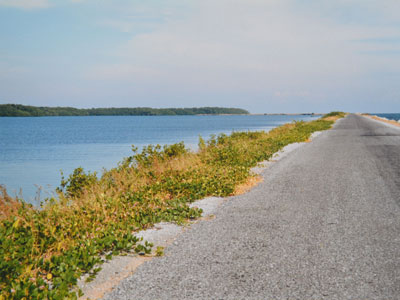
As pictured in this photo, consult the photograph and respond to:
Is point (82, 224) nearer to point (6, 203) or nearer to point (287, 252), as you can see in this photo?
point (6, 203)

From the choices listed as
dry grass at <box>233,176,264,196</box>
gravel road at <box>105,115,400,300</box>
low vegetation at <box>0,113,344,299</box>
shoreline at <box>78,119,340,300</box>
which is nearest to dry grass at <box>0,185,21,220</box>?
low vegetation at <box>0,113,344,299</box>

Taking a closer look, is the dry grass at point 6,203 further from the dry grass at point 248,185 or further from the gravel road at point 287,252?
the dry grass at point 248,185

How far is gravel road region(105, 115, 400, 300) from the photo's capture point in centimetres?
406

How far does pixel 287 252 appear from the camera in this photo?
5.09 metres

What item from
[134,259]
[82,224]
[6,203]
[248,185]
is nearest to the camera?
[134,259]

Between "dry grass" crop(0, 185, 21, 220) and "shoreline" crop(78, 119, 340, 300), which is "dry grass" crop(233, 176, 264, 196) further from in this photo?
"dry grass" crop(0, 185, 21, 220)

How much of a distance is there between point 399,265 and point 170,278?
3.09 metres

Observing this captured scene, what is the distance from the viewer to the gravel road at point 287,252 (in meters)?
4.06

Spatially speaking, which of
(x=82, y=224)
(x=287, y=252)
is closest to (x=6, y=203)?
(x=82, y=224)

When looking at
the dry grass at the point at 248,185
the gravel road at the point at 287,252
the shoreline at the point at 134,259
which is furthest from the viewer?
the dry grass at the point at 248,185

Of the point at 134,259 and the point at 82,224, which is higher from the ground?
the point at 82,224

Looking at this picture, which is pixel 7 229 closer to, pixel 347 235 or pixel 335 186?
pixel 347 235

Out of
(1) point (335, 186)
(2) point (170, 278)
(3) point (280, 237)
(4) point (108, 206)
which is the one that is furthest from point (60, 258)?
(1) point (335, 186)

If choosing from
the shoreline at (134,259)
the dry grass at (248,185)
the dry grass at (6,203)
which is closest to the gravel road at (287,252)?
the shoreline at (134,259)
